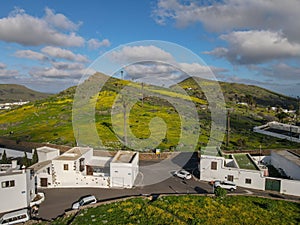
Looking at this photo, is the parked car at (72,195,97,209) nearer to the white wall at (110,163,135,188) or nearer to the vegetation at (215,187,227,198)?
the white wall at (110,163,135,188)

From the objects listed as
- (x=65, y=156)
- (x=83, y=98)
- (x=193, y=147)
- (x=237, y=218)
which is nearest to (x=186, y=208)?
(x=237, y=218)

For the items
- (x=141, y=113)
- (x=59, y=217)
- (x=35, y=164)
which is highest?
(x=141, y=113)

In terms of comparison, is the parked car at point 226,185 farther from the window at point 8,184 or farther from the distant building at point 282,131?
the distant building at point 282,131

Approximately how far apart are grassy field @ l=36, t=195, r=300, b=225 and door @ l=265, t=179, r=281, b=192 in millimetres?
2193

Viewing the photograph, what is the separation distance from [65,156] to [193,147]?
21436 millimetres

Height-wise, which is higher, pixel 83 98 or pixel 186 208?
pixel 83 98

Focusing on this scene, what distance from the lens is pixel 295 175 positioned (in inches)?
1017

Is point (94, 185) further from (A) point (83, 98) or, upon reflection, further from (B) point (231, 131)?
(A) point (83, 98)

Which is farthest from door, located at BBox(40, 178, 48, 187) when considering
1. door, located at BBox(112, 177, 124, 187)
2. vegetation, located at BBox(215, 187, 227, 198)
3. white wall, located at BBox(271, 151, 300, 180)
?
white wall, located at BBox(271, 151, 300, 180)

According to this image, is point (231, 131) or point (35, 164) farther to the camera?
point (231, 131)

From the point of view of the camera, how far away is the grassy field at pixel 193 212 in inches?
709

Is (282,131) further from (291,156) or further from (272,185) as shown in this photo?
(272,185)

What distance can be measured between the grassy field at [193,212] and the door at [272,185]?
2.19 m

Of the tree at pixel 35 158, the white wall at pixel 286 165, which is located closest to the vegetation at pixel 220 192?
the white wall at pixel 286 165
